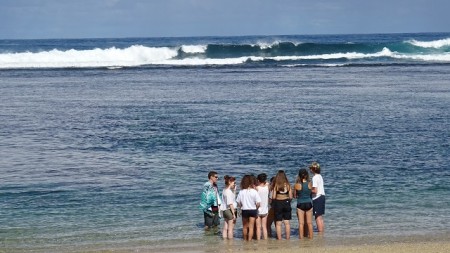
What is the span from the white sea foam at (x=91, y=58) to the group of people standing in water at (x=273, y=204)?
232ft

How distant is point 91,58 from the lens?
9569cm

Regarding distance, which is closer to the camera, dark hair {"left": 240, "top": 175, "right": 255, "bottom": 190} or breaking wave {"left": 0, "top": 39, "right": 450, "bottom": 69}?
dark hair {"left": 240, "top": 175, "right": 255, "bottom": 190}

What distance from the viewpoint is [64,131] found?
32.2m

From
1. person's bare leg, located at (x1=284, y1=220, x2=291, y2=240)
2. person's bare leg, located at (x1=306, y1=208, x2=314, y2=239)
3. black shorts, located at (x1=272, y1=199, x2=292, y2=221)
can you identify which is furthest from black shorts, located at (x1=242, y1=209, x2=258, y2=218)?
person's bare leg, located at (x1=306, y1=208, x2=314, y2=239)

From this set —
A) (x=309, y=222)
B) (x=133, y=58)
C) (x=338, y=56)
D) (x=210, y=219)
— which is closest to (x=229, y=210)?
(x=210, y=219)

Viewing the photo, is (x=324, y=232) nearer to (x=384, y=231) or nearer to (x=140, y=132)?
(x=384, y=231)

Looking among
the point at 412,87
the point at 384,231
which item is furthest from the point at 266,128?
the point at 412,87

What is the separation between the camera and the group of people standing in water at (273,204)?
16859 millimetres

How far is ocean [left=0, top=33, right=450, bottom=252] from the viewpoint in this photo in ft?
59.5

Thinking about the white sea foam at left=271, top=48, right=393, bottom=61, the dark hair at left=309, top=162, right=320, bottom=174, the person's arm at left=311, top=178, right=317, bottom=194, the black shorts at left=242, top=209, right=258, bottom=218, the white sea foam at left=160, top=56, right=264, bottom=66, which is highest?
the dark hair at left=309, top=162, right=320, bottom=174

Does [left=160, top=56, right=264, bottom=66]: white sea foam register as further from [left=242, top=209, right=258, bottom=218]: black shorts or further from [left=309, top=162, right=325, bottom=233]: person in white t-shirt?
[left=242, top=209, right=258, bottom=218]: black shorts

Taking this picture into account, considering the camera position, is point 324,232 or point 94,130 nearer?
point 324,232

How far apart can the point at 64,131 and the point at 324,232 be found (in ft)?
56.6

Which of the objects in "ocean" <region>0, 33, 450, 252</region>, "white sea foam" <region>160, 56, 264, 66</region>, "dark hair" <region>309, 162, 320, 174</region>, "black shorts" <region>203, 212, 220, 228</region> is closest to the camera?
"dark hair" <region>309, 162, 320, 174</region>
